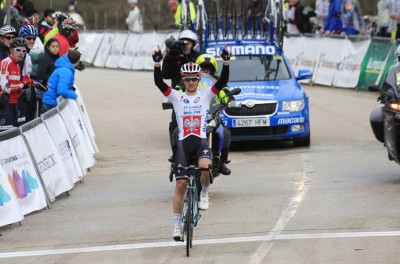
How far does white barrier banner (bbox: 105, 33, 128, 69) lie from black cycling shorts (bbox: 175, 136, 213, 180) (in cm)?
2943

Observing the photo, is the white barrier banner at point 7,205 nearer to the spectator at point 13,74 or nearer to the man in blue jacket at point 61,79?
the spectator at point 13,74

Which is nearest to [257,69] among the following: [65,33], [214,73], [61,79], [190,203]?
[65,33]

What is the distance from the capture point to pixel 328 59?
31844 millimetres

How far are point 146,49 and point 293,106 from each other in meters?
20.7

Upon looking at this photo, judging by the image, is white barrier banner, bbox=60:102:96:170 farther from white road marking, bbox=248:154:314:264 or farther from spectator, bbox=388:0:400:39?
spectator, bbox=388:0:400:39

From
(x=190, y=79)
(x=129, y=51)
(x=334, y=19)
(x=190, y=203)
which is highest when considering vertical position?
(x=190, y=79)

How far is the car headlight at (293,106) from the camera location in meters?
19.3

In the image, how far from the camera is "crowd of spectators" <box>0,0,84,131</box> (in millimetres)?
16250

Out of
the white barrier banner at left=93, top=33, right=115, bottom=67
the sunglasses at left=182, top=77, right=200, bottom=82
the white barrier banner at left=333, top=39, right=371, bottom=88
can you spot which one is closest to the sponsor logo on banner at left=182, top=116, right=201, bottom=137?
the sunglasses at left=182, top=77, right=200, bottom=82

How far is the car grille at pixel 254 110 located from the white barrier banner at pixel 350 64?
37.8 feet

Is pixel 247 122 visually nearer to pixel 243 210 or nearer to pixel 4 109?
pixel 4 109

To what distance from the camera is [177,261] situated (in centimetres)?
1030

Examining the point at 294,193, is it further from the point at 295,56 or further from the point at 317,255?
the point at 295,56

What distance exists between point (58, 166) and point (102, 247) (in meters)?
3.88
